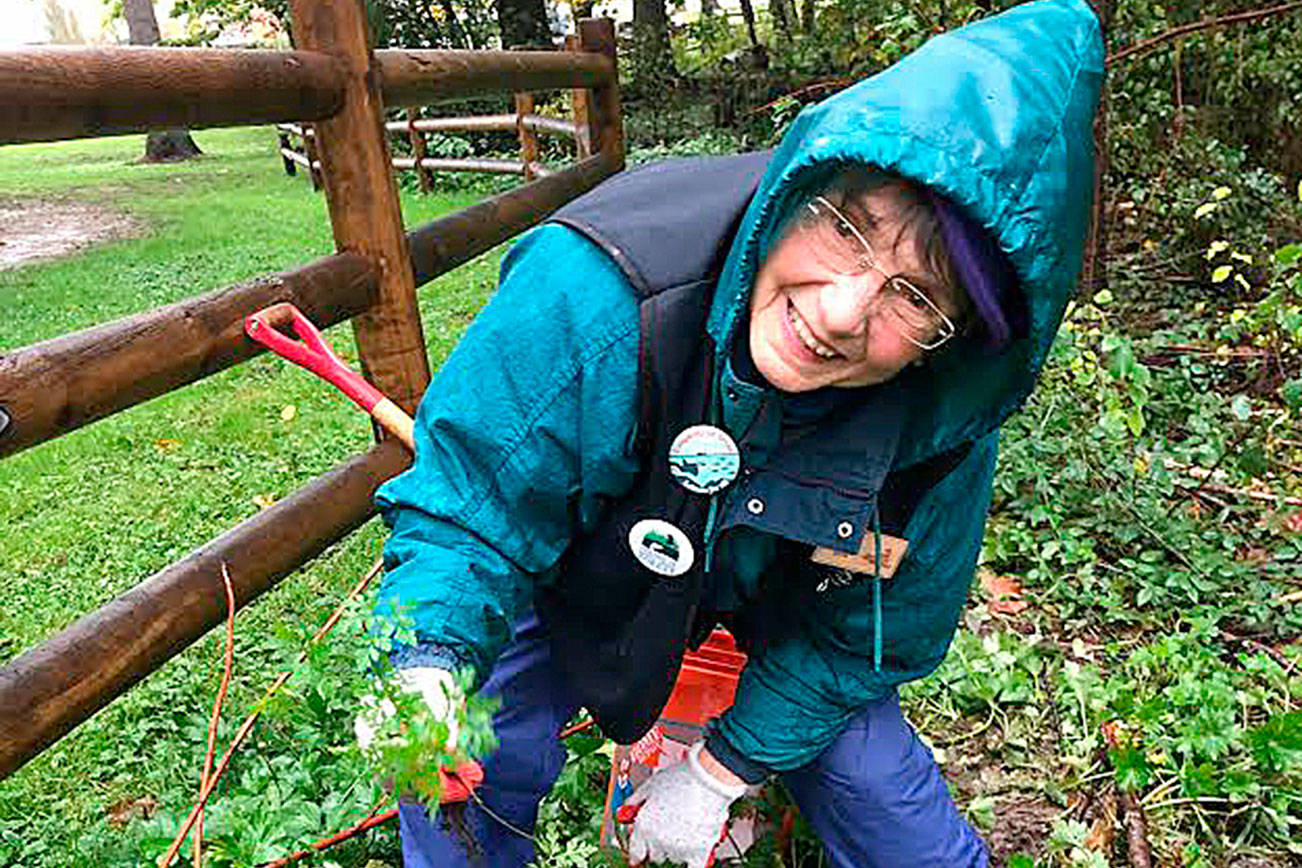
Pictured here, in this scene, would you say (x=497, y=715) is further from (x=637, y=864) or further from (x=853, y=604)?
(x=853, y=604)

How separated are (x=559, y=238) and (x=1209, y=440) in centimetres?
287

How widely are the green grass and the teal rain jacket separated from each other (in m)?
1.12

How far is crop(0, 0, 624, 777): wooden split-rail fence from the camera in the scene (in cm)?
170

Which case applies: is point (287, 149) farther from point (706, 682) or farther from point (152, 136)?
point (706, 682)

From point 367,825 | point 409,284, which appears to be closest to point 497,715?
point 367,825

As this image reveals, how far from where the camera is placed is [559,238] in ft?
5.00

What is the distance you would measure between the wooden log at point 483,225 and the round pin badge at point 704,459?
4.56 feet

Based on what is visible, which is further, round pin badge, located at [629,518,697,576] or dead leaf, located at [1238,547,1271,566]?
dead leaf, located at [1238,547,1271,566]

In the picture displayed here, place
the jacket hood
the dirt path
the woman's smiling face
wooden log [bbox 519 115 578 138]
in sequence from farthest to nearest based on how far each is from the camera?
1. the dirt path
2. wooden log [bbox 519 115 578 138]
3. the woman's smiling face
4. the jacket hood

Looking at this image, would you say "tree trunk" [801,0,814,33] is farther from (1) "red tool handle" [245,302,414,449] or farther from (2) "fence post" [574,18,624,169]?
(1) "red tool handle" [245,302,414,449]

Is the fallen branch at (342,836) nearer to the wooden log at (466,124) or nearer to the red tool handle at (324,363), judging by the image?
the red tool handle at (324,363)

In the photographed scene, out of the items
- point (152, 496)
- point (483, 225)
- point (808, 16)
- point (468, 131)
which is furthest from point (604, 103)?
point (808, 16)

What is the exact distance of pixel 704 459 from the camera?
59.5 inches

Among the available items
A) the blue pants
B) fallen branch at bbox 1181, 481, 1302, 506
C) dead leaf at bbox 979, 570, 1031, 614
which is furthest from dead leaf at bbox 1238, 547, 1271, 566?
the blue pants
